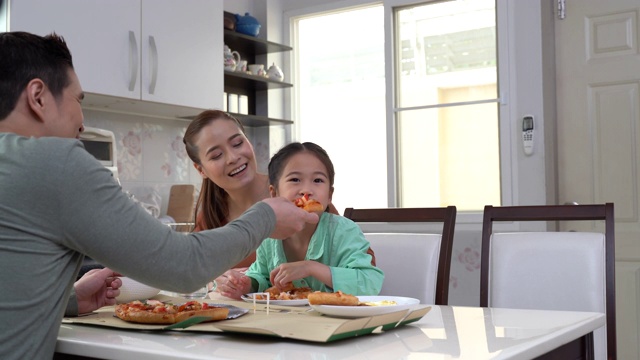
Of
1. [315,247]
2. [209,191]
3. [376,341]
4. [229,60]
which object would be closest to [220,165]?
[209,191]

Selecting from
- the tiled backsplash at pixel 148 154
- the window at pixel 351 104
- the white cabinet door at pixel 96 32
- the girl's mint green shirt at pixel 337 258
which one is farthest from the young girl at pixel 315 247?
the window at pixel 351 104

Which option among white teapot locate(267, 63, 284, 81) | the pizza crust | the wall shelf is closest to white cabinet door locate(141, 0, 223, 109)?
the wall shelf

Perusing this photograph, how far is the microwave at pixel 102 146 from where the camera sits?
3.19m

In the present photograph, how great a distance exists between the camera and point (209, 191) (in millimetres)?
2469

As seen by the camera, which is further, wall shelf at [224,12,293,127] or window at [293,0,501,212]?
wall shelf at [224,12,293,127]

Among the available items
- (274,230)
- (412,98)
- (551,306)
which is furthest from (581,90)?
(274,230)

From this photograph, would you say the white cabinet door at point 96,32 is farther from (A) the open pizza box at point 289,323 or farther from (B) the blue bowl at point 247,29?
(A) the open pizza box at point 289,323

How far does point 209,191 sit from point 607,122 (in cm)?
208

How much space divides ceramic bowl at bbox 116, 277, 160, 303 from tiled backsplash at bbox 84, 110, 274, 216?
6.92ft

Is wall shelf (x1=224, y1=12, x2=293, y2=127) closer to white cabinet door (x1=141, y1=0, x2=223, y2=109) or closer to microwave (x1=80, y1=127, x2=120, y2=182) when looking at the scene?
white cabinet door (x1=141, y1=0, x2=223, y2=109)

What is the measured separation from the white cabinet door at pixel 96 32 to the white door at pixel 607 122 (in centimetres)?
210

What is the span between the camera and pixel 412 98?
4.06 meters

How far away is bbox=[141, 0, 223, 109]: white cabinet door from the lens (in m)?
3.31

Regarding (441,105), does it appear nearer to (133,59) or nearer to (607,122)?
(607,122)
